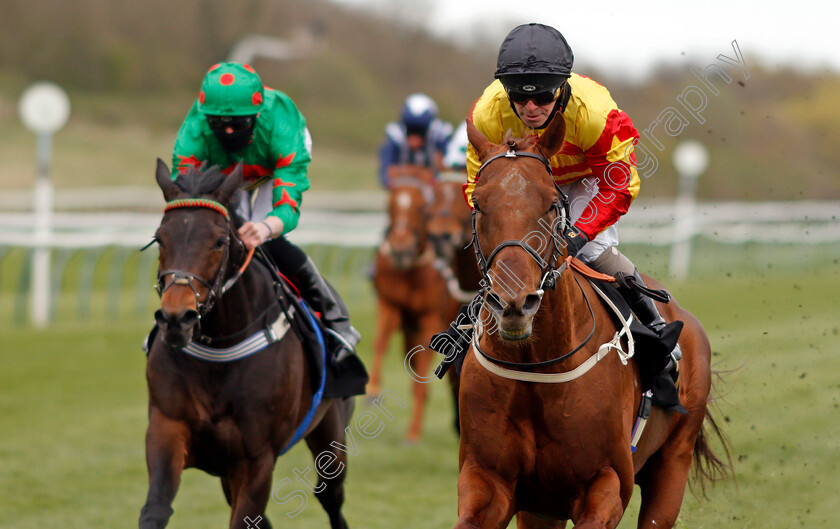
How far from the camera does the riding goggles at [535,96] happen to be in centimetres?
344

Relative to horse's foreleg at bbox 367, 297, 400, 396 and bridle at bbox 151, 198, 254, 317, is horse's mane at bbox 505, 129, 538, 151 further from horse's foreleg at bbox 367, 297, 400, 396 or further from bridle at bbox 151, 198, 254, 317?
horse's foreleg at bbox 367, 297, 400, 396

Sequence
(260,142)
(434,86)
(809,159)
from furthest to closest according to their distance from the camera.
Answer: (434,86), (809,159), (260,142)

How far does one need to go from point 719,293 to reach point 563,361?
12566 mm

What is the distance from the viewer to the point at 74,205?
18.6 m

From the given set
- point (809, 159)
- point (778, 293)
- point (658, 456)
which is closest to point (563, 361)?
point (658, 456)

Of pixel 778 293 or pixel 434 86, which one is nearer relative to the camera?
pixel 778 293

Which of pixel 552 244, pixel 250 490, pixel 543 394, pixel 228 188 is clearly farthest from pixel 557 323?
pixel 250 490

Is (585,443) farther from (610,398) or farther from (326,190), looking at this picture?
(326,190)

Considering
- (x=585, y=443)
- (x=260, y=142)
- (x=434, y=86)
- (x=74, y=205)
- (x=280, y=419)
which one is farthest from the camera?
(x=434, y=86)

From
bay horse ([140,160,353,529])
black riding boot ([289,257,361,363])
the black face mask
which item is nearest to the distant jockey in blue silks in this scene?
black riding boot ([289,257,361,363])

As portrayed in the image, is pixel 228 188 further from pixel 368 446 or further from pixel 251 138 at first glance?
pixel 368 446

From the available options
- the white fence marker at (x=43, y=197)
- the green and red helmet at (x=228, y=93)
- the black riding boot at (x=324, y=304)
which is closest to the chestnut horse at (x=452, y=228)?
the black riding boot at (x=324, y=304)

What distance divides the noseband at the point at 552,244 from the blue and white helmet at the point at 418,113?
5.43 metres

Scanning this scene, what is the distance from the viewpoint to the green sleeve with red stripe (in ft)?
14.8
